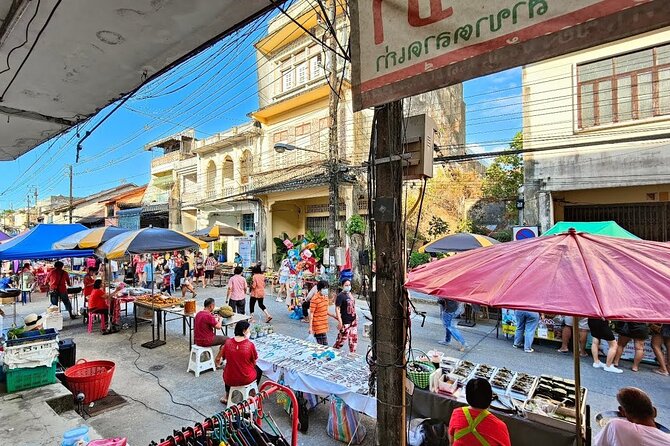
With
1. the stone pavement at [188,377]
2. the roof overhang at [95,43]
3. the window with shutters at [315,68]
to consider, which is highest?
the window with shutters at [315,68]

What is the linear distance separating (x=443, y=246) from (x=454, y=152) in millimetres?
14438

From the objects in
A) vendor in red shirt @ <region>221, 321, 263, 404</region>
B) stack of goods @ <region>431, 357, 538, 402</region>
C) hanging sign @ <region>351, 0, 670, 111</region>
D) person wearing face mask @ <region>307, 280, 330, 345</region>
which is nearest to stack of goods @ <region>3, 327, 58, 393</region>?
vendor in red shirt @ <region>221, 321, 263, 404</region>

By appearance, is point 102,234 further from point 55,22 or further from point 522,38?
point 522,38

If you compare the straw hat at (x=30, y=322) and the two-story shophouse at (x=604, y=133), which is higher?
the two-story shophouse at (x=604, y=133)

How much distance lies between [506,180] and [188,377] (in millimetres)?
15267

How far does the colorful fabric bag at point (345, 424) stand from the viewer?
4500 mm

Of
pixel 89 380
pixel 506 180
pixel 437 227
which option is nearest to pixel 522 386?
pixel 89 380

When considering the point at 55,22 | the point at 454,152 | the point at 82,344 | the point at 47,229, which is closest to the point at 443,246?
the point at 55,22

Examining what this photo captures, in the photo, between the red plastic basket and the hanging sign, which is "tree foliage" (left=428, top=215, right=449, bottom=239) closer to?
the red plastic basket

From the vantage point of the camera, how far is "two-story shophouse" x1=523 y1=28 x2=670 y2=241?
34.1ft

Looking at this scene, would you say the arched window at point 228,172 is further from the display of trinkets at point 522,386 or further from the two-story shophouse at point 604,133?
the display of trinkets at point 522,386

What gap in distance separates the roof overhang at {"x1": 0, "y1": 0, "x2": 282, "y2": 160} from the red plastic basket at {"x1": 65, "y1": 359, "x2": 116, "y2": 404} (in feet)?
12.7

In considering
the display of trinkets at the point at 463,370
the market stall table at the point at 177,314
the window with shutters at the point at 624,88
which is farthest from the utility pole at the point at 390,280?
the window with shutters at the point at 624,88

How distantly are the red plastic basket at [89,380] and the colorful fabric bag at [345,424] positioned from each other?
3.71 metres
